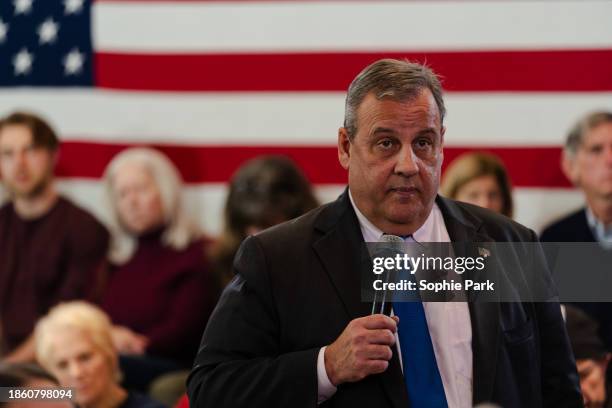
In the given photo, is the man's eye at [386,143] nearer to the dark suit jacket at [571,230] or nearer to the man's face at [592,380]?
the man's face at [592,380]

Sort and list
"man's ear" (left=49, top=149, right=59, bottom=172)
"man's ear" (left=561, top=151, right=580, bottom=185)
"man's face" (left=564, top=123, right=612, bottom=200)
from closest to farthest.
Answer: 1. "man's face" (left=564, top=123, right=612, bottom=200)
2. "man's ear" (left=561, top=151, right=580, bottom=185)
3. "man's ear" (left=49, top=149, right=59, bottom=172)

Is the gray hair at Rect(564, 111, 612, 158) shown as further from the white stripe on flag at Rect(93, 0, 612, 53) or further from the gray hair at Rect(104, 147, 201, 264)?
the gray hair at Rect(104, 147, 201, 264)

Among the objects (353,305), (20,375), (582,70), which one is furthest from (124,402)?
(582,70)

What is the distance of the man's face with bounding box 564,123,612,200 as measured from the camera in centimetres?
402

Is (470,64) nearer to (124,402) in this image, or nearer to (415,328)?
(124,402)

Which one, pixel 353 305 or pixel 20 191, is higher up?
pixel 20 191

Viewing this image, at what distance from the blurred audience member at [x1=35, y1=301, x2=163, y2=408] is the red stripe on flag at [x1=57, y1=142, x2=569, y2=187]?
1.20 m

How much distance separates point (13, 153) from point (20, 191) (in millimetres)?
161

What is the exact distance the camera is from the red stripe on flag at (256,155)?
448 cm

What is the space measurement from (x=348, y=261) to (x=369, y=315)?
0.19 m

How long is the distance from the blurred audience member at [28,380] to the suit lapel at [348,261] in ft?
1.75

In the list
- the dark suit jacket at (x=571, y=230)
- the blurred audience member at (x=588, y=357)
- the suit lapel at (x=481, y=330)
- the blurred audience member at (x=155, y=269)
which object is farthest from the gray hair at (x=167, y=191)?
the suit lapel at (x=481, y=330)

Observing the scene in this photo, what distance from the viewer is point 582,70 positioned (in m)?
4.45

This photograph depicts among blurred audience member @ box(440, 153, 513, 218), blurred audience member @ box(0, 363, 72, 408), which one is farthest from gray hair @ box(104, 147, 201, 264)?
blurred audience member @ box(0, 363, 72, 408)
